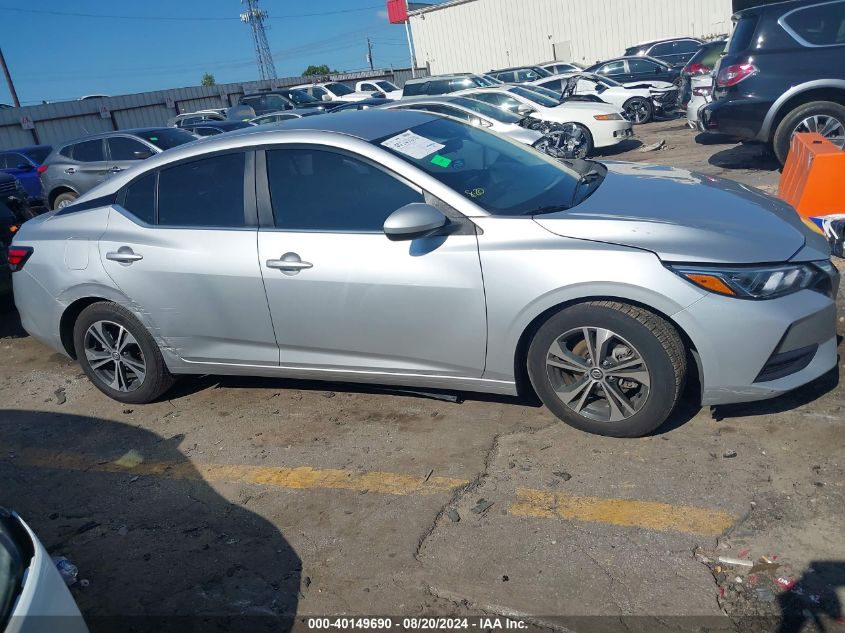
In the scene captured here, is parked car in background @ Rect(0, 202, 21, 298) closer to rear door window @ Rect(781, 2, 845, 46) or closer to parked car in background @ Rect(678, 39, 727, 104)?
rear door window @ Rect(781, 2, 845, 46)

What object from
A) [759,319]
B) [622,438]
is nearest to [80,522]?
[622,438]

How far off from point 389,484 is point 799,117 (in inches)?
288

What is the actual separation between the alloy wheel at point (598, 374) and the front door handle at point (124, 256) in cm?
252

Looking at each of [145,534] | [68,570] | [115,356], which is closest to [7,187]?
[115,356]

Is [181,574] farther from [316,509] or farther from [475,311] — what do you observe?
[475,311]

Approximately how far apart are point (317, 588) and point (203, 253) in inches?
82.6

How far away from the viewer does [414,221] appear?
3549mm

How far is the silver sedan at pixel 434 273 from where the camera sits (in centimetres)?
338

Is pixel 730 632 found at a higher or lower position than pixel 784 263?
lower

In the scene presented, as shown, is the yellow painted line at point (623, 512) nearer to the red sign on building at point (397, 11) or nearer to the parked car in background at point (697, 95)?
the parked car in background at point (697, 95)

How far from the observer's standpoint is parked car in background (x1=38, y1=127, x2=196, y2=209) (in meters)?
13.0

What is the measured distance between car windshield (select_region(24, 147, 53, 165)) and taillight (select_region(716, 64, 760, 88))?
1434 centimetres

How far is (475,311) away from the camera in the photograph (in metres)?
3.66

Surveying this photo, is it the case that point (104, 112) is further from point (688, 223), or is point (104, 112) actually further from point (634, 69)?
point (688, 223)
